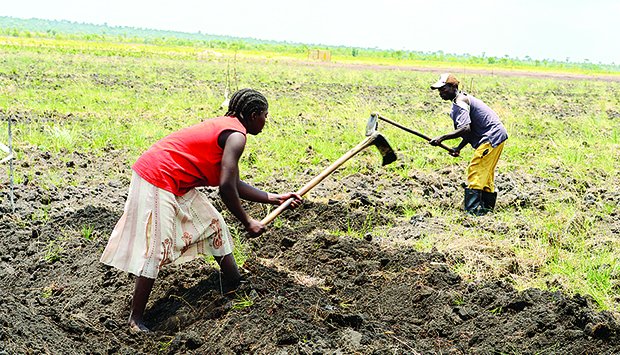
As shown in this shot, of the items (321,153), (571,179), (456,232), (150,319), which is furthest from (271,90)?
(150,319)

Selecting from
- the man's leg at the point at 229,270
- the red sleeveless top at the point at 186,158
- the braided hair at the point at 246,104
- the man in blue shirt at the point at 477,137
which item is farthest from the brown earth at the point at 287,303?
the braided hair at the point at 246,104

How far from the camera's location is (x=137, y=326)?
3.98 metres

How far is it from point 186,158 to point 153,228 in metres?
0.46

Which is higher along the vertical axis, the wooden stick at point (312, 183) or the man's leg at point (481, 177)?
the wooden stick at point (312, 183)

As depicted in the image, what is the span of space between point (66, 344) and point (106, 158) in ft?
17.6

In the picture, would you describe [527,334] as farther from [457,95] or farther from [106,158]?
[106,158]

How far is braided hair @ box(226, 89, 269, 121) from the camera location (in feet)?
12.8

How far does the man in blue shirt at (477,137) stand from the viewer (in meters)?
6.86

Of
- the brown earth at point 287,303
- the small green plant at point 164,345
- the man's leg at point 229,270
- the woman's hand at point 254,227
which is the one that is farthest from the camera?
the man's leg at point 229,270

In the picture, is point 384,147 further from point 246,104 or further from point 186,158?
point 186,158

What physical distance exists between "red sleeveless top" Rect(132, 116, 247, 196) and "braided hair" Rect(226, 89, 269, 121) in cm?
6

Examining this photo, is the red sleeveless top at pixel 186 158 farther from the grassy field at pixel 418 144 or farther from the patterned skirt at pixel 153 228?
the grassy field at pixel 418 144

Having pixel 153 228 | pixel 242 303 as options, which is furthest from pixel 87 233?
pixel 242 303

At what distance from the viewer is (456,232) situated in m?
6.19
